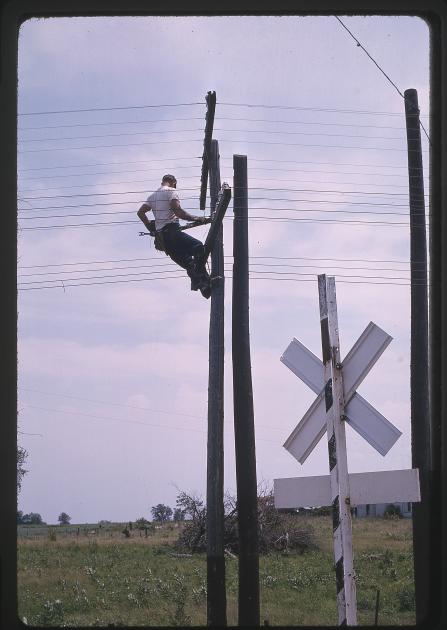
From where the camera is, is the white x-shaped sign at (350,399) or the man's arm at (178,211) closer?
the white x-shaped sign at (350,399)

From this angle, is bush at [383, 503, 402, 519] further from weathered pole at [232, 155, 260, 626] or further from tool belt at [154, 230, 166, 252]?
tool belt at [154, 230, 166, 252]

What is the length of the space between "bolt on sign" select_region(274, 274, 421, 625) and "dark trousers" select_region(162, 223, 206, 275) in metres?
4.04

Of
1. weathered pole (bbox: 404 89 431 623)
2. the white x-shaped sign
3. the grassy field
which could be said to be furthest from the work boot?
the grassy field

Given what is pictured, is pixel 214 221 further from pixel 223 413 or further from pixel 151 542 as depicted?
pixel 151 542

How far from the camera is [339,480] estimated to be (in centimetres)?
578

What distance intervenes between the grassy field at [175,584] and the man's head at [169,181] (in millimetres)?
7066

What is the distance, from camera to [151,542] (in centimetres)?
3322

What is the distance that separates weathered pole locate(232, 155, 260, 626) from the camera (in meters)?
12.6

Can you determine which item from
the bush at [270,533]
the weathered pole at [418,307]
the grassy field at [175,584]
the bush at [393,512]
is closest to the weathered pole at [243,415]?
the grassy field at [175,584]

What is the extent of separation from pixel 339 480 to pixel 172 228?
5.00m

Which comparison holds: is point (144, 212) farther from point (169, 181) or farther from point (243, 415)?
point (243, 415)

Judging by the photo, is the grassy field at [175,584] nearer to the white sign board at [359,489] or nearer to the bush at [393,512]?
the white sign board at [359,489]

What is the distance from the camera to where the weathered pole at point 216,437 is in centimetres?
1084
